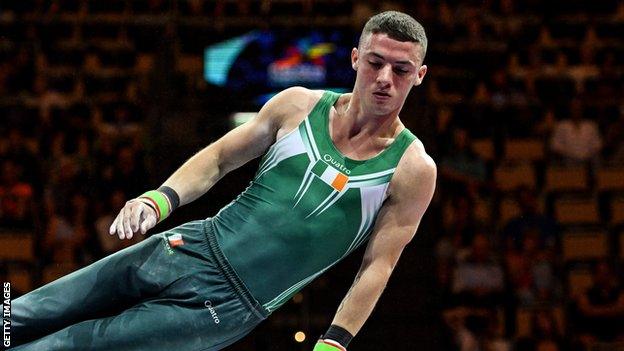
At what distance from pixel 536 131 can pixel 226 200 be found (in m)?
4.64

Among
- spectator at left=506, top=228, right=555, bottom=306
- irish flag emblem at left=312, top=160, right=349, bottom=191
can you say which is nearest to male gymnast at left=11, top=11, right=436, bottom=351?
irish flag emblem at left=312, top=160, right=349, bottom=191

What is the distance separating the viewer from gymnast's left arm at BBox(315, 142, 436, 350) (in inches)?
184

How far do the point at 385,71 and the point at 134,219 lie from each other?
55.5 inches

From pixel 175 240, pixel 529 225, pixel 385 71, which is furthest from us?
pixel 529 225

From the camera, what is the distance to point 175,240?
482 centimetres

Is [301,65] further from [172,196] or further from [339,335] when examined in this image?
[339,335]

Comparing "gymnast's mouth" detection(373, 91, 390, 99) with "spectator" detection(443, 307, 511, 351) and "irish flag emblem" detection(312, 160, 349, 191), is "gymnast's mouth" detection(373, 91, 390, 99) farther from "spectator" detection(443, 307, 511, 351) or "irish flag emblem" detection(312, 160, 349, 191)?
"spectator" detection(443, 307, 511, 351)

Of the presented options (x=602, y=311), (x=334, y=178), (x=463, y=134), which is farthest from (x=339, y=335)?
(x=463, y=134)

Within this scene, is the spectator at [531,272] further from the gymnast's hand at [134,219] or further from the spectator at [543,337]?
the gymnast's hand at [134,219]

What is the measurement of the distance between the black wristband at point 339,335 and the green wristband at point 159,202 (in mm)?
962

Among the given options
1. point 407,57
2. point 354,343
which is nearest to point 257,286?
point 407,57

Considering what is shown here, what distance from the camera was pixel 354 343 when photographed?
34.7 feet

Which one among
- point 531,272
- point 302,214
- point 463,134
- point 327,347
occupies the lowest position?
point 531,272

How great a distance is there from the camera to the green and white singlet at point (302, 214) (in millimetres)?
4758
